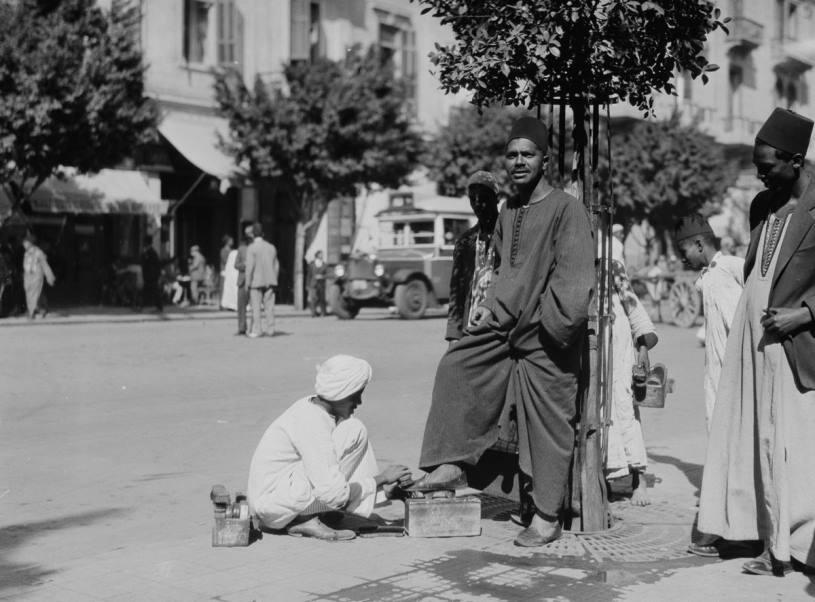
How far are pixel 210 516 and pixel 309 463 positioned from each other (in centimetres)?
80

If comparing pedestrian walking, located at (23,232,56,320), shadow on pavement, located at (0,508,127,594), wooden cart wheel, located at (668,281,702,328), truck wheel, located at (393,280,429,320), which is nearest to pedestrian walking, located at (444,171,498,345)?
shadow on pavement, located at (0,508,127,594)

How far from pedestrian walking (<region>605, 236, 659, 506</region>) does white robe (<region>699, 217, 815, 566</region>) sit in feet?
3.91

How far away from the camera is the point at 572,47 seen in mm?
5492

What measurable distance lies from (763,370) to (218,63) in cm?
2570

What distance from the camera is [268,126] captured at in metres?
26.6

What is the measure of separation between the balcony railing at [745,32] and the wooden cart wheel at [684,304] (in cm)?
2523

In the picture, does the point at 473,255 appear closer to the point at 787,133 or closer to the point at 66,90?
the point at 787,133

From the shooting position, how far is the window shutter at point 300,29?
3038cm

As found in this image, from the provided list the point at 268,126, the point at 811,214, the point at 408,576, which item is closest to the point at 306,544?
the point at 408,576

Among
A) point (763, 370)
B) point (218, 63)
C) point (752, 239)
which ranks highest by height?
point (218, 63)

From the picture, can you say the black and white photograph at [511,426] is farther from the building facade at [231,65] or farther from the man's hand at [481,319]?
the building facade at [231,65]

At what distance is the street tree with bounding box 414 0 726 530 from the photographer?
17.3 feet

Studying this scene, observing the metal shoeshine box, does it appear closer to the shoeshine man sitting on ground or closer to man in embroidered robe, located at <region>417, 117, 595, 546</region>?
man in embroidered robe, located at <region>417, 117, 595, 546</region>

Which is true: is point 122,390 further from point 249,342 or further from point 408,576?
point 408,576
